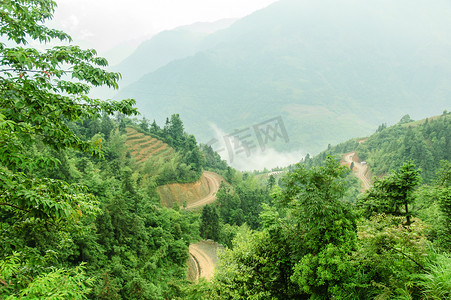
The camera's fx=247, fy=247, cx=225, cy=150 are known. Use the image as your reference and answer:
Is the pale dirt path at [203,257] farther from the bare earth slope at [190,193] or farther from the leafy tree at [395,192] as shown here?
the leafy tree at [395,192]

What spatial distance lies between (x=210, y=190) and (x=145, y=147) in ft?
49.4

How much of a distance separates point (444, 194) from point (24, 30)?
18.0 metres

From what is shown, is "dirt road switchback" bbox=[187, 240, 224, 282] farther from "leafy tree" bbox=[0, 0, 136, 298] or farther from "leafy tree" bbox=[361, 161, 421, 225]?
"leafy tree" bbox=[0, 0, 136, 298]

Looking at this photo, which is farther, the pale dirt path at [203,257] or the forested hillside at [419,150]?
the forested hillside at [419,150]

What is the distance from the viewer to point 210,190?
48812 mm

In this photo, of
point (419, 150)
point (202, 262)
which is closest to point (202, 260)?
point (202, 262)

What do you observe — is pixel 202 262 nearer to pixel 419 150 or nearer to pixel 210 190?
pixel 210 190

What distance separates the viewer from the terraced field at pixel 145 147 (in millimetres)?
44375

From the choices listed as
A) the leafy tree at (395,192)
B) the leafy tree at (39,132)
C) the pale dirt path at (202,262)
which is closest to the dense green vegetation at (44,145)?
the leafy tree at (39,132)

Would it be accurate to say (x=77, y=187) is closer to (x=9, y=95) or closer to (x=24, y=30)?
(x=9, y=95)

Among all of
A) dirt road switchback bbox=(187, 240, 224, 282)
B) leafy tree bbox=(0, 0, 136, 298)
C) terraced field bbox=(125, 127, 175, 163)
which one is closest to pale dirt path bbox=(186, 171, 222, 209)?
terraced field bbox=(125, 127, 175, 163)

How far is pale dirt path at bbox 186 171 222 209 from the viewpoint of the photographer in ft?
142

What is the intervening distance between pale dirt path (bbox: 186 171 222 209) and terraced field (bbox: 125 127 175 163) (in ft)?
32.9

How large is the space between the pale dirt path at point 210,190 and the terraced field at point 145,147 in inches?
394
